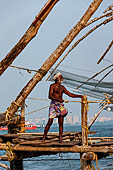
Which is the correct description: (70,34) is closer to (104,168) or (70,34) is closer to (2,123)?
(2,123)

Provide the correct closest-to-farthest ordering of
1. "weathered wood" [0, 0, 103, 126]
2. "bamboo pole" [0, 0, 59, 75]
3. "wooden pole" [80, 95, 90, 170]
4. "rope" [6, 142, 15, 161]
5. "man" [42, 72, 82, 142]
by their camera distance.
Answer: "bamboo pole" [0, 0, 59, 75]
"wooden pole" [80, 95, 90, 170]
"man" [42, 72, 82, 142]
"rope" [6, 142, 15, 161]
"weathered wood" [0, 0, 103, 126]

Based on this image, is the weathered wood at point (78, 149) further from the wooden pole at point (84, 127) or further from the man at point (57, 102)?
the man at point (57, 102)

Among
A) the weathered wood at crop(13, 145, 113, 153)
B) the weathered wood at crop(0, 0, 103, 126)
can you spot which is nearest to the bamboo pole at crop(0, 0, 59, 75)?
the weathered wood at crop(0, 0, 103, 126)

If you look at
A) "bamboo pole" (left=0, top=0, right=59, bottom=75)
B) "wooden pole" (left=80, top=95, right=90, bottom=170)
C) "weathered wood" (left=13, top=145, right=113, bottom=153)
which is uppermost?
"bamboo pole" (left=0, top=0, right=59, bottom=75)

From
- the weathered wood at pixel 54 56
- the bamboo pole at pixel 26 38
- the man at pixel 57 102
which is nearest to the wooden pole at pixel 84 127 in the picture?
the man at pixel 57 102

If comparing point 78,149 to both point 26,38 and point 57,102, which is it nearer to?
point 57,102

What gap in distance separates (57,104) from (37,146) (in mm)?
1002

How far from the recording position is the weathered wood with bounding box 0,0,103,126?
7.92 metres

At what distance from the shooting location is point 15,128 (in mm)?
9273

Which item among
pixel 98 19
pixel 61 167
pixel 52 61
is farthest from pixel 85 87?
pixel 61 167

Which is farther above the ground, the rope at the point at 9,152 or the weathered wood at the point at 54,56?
the weathered wood at the point at 54,56

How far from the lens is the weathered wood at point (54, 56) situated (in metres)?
7.92

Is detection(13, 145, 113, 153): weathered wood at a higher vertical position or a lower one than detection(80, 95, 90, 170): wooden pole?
lower

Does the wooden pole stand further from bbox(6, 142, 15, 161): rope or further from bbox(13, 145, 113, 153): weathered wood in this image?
bbox(6, 142, 15, 161): rope
